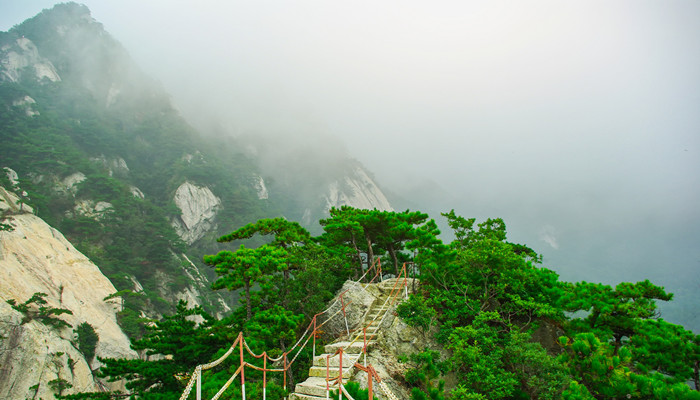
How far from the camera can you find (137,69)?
7544 cm

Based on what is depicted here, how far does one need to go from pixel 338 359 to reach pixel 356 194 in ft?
211

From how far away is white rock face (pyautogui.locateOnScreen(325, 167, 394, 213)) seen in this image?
70.1 m

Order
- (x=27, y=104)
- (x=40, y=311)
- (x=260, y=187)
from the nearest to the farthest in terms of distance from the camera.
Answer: (x=40, y=311) → (x=27, y=104) → (x=260, y=187)

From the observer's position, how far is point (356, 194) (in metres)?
71.9

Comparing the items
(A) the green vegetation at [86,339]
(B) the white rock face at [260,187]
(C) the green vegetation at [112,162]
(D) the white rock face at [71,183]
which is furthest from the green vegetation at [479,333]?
(B) the white rock face at [260,187]

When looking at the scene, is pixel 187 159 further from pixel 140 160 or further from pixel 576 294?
Result: pixel 576 294

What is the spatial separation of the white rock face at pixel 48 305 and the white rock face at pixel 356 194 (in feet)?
149

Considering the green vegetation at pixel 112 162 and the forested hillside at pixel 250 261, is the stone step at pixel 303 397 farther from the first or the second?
the green vegetation at pixel 112 162

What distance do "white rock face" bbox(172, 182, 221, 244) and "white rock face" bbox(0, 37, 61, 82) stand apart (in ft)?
125

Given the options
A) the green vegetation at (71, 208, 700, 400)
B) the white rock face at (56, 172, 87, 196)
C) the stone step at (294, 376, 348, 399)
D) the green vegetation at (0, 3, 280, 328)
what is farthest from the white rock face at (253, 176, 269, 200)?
the stone step at (294, 376, 348, 399)

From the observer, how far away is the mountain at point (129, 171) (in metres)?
35.2

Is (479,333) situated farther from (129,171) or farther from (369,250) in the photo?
(129,171)

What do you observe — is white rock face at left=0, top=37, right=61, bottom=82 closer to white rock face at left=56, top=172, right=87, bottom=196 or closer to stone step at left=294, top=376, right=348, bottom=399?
white rock face at left=56, top=172, right=87, bottom=196

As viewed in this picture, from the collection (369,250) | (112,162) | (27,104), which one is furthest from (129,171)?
(369,250)
